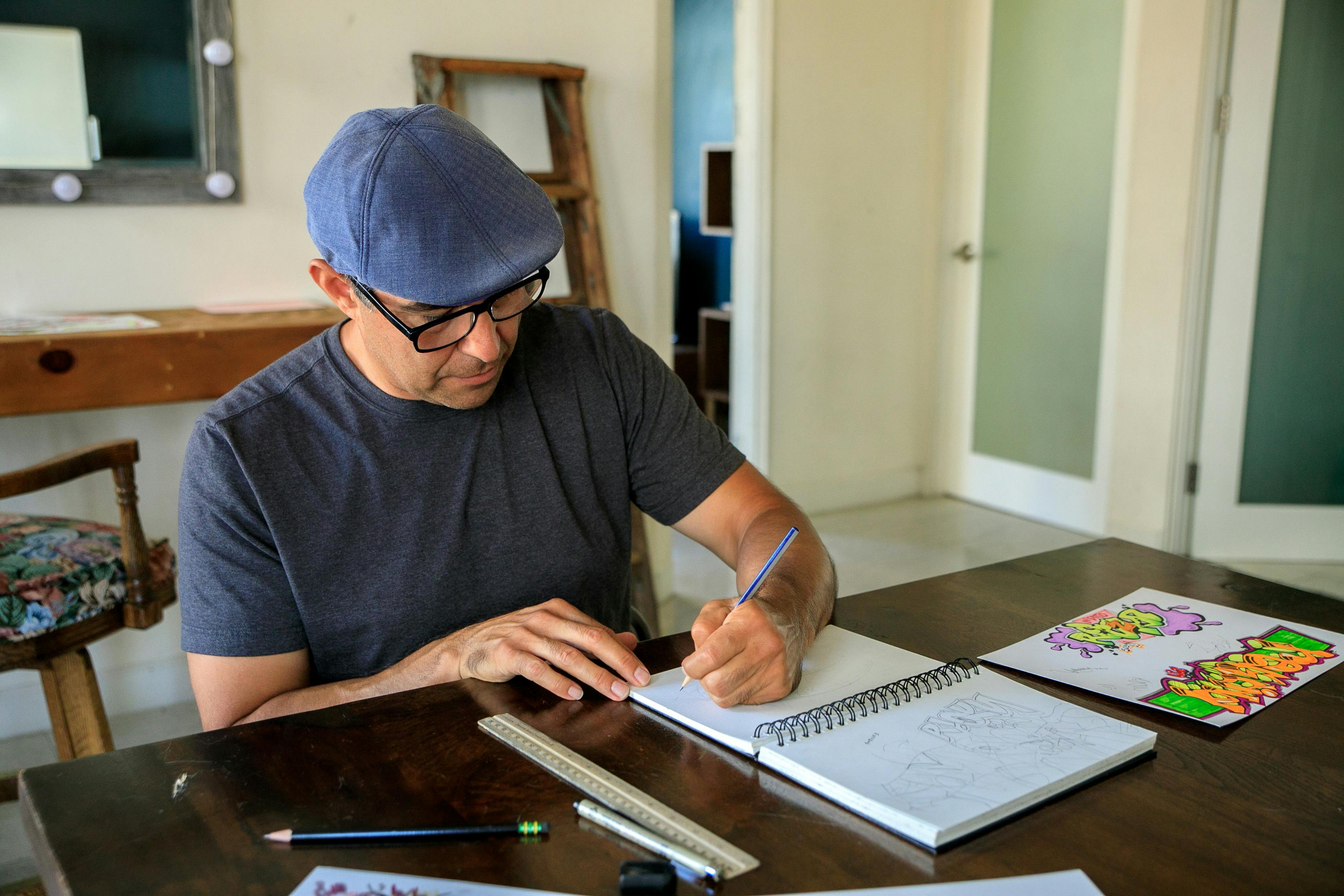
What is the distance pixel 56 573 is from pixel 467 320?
1103 millimetres

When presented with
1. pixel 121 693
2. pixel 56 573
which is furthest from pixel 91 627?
pixel 121 693

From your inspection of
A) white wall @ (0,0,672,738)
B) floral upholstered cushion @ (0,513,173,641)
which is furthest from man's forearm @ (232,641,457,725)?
white wall @ (0,0,672,738)

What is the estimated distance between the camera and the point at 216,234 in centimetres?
256

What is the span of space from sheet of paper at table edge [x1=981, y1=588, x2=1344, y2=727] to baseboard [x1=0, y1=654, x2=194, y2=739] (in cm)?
223

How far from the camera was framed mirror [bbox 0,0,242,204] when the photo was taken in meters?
2.32

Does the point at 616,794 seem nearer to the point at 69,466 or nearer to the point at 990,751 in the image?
the point at 990,751

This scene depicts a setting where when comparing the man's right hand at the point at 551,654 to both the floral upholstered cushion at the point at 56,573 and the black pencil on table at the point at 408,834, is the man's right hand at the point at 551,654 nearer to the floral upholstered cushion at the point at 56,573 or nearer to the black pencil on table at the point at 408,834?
the black pencil on table at the point at 408,834

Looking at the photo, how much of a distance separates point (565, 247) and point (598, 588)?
5.90 ft

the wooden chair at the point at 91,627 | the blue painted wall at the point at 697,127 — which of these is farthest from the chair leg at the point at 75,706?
the blue painted wall at the point at 697,127

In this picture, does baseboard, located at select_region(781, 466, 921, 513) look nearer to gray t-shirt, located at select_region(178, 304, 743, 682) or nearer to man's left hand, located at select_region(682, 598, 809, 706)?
gray t-shirt, located at select_region(178, 304, 743, 682)

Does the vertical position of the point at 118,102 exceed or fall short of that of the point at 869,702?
it exceeds it

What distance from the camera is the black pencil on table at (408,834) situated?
755 millimetres

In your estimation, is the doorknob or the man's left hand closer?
the man's left hand

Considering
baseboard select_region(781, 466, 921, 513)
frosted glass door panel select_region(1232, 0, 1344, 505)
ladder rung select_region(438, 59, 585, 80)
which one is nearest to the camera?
ladder rung select_region(438, 59, 585, 80)
